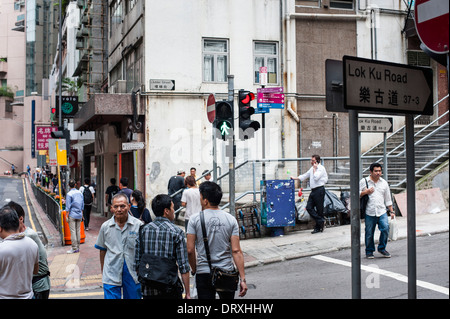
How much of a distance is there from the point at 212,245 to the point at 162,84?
42.7 feet

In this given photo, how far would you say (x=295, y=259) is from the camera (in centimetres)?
1014

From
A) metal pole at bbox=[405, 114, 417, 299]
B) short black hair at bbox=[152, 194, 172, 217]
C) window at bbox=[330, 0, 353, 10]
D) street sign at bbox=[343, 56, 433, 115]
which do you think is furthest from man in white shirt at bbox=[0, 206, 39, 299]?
window at bbox=[330, 0, 353, 10]

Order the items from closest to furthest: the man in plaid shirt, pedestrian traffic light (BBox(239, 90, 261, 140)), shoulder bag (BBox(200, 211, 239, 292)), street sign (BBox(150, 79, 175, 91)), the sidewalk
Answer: the man in plaid shirt
shoulder bag (BBox(200, 211, 239, 292))
the sidewalk
pedestrian traffic light (BBox(239, 90, 261, 140))
street sign (BBox(150, 79, 175, 91))

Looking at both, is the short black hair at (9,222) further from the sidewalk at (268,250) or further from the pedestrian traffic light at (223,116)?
the pedestrian traffic light at (223,116)

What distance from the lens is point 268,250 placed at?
1088cm

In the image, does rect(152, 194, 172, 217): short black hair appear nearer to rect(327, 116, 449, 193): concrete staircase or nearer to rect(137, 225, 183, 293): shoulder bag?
rect(137, 225, 183, 293): shoulder bag

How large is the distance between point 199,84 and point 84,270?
8.94 metres

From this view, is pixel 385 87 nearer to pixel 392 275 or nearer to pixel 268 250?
pixel 392 275

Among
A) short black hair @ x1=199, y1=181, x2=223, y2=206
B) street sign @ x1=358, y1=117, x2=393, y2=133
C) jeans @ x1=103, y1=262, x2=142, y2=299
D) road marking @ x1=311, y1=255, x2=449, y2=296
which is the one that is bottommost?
road marking @ x1=311, y1=255, x2=449, y2=296

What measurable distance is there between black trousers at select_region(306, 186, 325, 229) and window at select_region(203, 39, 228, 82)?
24.0ft

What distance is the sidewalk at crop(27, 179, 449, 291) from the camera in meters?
9.93

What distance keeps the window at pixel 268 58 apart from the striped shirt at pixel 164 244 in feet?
46.4

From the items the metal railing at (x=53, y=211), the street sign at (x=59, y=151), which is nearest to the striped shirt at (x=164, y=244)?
the metal railing at (x=53, y=211)

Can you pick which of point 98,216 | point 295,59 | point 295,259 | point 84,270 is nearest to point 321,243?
point 295,259
